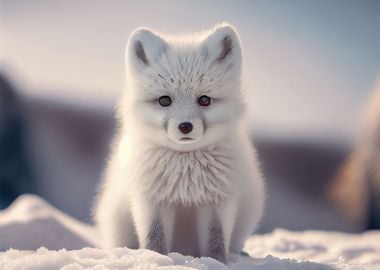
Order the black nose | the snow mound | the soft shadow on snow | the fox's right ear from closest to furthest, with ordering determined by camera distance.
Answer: the soft shadow on snow < the black nose < the fox's right ear < the snow mound

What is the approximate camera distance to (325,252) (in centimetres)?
289

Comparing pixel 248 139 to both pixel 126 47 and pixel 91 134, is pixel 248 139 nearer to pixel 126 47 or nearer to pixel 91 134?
pixel 126 47

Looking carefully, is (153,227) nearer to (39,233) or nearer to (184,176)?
(184,176)

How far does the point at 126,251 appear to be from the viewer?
184 centimetres

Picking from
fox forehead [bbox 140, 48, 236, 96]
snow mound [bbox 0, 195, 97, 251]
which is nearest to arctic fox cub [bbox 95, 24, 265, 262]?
fox forehead [bbox 140, 48, 236, 96]

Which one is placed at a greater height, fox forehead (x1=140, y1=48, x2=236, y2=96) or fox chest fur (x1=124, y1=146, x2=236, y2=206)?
fox forehead (x1=140, y1=48, x2=236, y2=96)

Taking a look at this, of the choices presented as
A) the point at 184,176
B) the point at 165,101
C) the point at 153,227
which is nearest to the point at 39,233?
the point at 153,227

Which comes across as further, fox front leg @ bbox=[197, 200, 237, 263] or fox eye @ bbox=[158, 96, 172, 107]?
fox front leg @ bbox=[197, 200, 237, 263]

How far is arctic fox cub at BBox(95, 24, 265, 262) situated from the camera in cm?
197

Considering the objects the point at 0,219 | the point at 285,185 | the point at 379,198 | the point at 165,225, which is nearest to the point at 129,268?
the point at 165,225

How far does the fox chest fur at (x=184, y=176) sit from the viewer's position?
2055mm

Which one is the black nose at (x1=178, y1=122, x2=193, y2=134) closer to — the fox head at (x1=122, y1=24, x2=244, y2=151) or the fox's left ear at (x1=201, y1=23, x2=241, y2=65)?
the fox head at (x1=122, y1=24, x2=244, y2=151)

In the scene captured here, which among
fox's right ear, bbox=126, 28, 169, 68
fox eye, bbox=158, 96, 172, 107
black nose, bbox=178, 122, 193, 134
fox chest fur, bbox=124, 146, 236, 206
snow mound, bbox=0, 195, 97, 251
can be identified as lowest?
snow mound, bbox=0, 195, 97, 251

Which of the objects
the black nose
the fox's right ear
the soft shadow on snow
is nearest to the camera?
the soft shadow on snow
